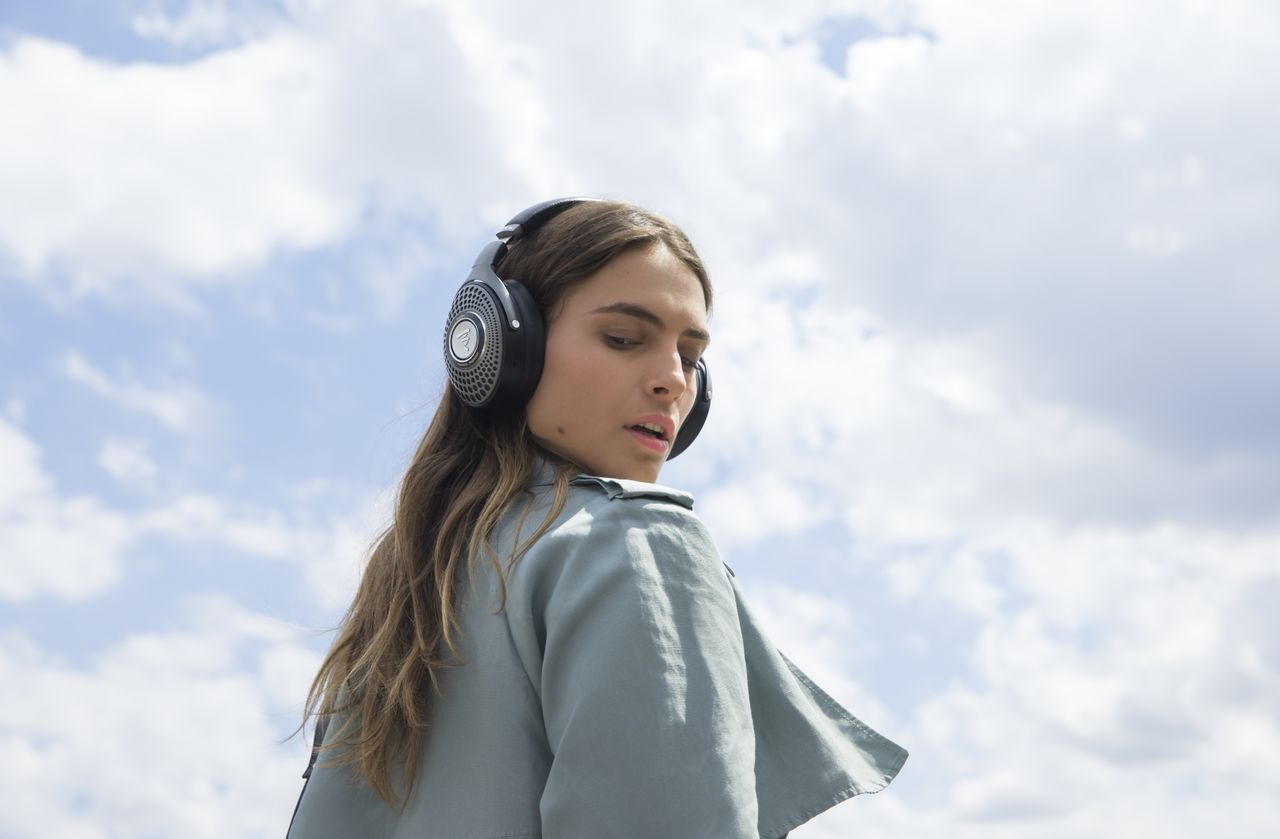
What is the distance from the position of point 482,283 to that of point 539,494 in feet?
2.21

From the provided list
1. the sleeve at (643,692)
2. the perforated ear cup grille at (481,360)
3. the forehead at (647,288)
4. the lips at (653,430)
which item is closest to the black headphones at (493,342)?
the perforated ear cup grille at (481,360)

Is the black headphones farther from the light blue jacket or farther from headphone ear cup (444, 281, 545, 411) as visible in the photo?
the light blue jacket

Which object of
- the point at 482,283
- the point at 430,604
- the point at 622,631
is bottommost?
the point at 622,631

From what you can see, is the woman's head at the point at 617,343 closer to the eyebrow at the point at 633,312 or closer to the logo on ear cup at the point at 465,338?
the eyebrow at the point at 633,312

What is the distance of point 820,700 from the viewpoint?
9.64 feet

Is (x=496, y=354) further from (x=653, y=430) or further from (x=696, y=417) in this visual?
(x=696, y=417)

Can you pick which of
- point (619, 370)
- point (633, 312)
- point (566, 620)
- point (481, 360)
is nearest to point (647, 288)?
point (633, 312)

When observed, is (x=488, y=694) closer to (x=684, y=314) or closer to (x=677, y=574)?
(x=677, y=574)

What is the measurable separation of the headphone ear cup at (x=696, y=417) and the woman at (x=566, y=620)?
0.42 metres

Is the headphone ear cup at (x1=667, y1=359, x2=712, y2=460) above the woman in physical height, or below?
above

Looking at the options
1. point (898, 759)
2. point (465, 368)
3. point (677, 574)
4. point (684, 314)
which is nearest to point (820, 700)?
point (898, 759)

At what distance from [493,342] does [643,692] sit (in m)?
1.07

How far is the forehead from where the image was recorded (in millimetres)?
3148

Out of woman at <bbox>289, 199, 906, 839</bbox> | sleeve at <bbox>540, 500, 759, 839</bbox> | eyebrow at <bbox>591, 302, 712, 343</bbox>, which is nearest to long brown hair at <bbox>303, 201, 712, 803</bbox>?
woman at <bbox>289, 199, 906, 839</bbox>
